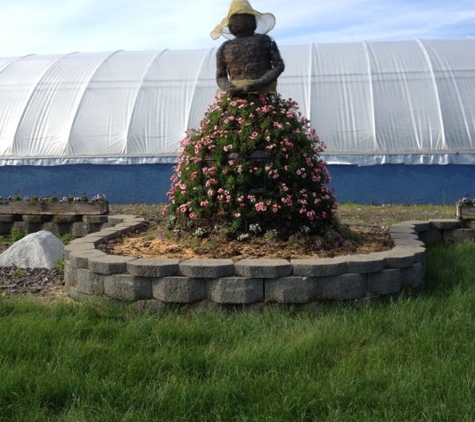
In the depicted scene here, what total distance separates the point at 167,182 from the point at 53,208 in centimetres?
497

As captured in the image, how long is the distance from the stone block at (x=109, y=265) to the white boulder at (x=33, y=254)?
6.84 feet

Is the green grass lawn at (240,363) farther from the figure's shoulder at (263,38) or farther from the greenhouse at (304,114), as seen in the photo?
the greenhouse at (304,114)

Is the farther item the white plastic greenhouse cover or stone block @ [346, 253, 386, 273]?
the white plastic greenhouse cover

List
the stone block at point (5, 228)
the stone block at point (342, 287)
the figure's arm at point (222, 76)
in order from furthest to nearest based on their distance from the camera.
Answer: the stone block at point (5, 228) < the figure's arm at point (222, 76) < the stone block at point (342, 287)

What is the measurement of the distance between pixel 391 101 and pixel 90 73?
7503 millimetres

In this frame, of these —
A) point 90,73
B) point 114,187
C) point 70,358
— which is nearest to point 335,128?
point 114,187

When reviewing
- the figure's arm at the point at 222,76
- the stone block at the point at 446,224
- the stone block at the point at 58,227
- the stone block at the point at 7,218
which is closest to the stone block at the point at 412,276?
the figure's arm at the point at 222,76

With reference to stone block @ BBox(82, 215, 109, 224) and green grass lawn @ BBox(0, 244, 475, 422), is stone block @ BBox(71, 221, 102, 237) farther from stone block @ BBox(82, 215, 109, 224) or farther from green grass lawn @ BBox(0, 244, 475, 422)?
green grass lawn @ BBox(0, 244, 475, 422)

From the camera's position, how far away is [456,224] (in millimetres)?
8547

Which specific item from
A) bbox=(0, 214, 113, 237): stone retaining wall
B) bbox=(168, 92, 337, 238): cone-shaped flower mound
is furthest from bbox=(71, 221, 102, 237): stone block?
bbox=(168, 92, 337, 238): cone-shaped flower mound

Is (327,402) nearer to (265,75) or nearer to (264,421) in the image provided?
(264,421)

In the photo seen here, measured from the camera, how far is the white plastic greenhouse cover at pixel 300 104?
1392 centimetres

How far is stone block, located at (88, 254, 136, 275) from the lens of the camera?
5.04m

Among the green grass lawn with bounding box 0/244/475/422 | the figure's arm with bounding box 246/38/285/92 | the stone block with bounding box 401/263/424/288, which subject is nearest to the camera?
the green grass lawn with bounding box 0/244/475/422
